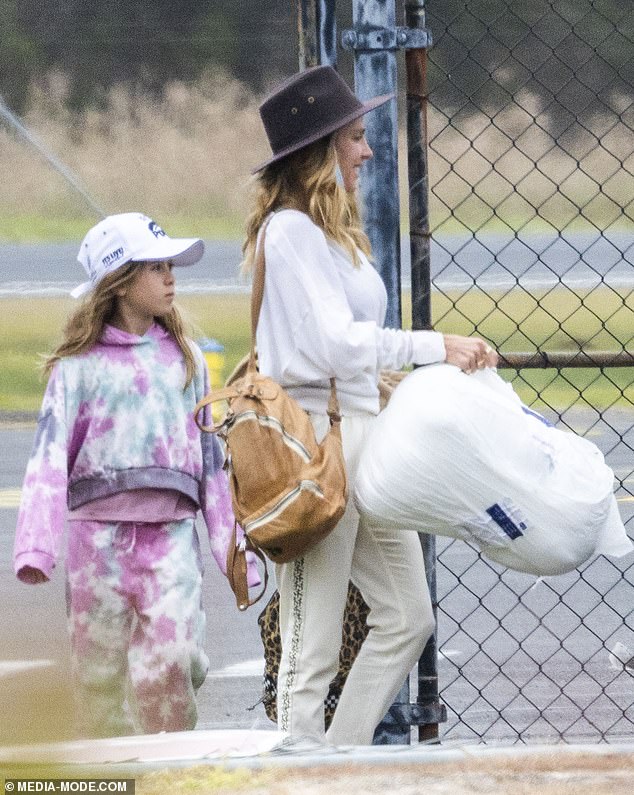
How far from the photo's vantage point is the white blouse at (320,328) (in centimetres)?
377

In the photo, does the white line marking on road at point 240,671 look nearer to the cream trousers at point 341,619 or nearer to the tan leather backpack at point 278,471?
the cream trousers at point 341,619

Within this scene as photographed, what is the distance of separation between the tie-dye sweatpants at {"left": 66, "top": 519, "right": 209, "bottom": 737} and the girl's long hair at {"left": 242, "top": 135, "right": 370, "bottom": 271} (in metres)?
0.71

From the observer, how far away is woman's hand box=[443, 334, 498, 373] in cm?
389

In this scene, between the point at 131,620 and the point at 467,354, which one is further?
the point at 131,620

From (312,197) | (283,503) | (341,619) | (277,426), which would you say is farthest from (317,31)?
(341,619)

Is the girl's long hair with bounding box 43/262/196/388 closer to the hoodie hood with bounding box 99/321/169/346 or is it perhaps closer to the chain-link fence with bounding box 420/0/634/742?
the hoodie hood with bounding box 99/321/169/346

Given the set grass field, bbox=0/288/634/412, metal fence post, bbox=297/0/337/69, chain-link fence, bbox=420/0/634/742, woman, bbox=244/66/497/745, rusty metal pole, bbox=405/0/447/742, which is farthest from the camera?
grass field, bbox=0/288/634/412

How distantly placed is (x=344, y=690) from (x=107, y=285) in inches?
43.6

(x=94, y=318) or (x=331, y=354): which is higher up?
(x=94, y=318)

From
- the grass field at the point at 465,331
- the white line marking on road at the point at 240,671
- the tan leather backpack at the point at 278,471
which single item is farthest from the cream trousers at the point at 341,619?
the grass field at the point at 465,331

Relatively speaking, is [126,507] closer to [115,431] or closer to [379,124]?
[115,431]

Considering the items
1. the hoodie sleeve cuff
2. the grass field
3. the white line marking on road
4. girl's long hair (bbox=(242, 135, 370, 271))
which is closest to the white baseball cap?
girl's long hair (bbox=(242, 135, 370, 271))

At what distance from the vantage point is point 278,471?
146 inches

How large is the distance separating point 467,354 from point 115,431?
2.75 ft
